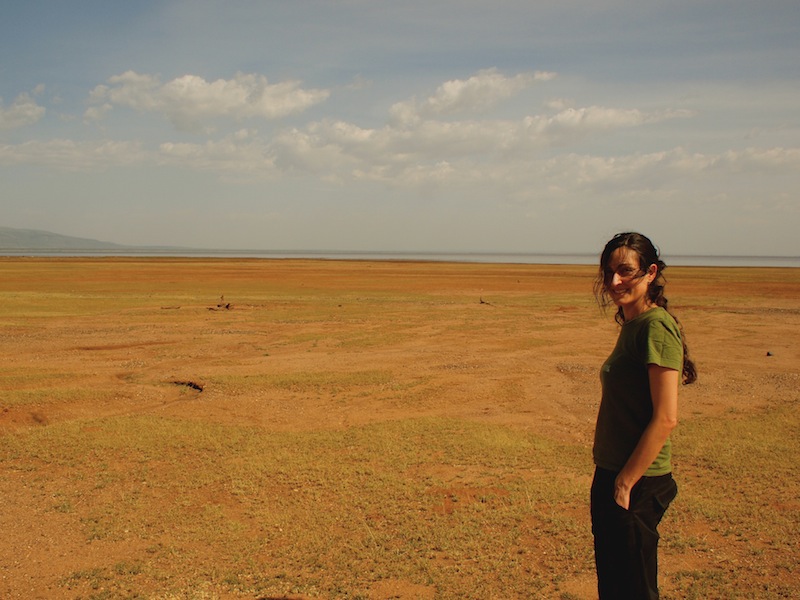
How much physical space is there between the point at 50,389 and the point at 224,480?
684cm

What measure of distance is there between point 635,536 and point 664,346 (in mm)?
1055

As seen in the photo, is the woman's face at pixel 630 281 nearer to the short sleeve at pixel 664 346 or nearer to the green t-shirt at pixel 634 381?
the green t-shirt at pixel 634 381

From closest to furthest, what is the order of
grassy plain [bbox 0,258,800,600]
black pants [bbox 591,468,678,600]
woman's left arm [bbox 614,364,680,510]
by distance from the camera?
1. woman's left arm [bbox 614,364,680,510]
2. black pants [bbox 591,468,678,600]
3. grassy plain [bbox 0,258,800,600]

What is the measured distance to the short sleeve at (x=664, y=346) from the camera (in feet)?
9.68

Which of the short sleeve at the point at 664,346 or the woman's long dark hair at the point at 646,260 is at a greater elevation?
the woman's long dark hair at the point at 646,260

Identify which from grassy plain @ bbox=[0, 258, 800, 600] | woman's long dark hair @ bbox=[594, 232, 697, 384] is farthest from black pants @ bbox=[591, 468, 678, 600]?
grassy plain @ bbox=[0, 258, 800, 600]

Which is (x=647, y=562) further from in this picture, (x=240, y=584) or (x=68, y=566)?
(x=68, y=566)

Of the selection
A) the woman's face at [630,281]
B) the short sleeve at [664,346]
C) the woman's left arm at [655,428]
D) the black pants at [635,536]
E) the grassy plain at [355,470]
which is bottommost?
the grassy plain at [355,470]

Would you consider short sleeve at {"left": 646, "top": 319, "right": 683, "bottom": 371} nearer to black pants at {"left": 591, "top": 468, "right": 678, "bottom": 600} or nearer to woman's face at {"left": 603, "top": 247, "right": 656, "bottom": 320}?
woman's face at {"left": 603, "top": 247, "right": 656, "bottom": 320}

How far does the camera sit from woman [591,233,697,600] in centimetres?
300

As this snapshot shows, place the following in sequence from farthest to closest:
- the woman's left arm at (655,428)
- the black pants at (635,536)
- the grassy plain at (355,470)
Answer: the grassy plain at (355,470) → the black pants at (635,536) → the woman's left arm at (655,428)

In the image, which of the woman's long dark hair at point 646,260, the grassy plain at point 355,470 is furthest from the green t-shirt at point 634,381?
the grassy plain at point 355,470

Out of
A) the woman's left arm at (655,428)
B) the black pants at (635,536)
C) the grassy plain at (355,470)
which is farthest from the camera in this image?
the grassy plain at (355,470)

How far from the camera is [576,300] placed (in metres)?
36.8
